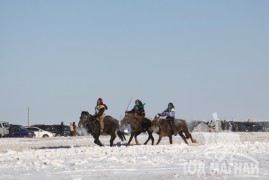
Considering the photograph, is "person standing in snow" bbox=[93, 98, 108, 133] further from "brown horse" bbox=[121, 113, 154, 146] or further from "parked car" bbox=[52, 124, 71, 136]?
"parked car" bbox=[52, 124, 71, 136]

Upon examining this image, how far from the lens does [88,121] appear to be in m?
26.5

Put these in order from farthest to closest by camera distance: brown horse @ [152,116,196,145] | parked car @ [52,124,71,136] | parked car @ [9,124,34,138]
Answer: parked car @ [52,124,71,136]
parked car @ [9,124,34,138]
brown horse @ [152,116,196,145]

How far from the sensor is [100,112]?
26.9 meters

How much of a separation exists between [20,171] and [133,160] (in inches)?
129

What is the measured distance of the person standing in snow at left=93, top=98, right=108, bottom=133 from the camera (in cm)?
2689

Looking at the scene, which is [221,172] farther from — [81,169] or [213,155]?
[213,155]

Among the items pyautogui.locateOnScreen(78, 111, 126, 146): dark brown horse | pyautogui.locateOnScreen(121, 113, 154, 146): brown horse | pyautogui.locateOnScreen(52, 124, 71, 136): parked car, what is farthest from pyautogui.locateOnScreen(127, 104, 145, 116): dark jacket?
pyautogui.locateOnScreen(52, 124, 71, 136): parked car

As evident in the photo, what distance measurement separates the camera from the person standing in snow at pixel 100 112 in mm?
26886

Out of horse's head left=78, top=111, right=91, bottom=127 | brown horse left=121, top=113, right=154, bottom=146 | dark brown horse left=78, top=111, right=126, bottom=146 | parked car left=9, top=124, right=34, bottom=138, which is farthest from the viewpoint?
parked car left=9, top=124, right=34, bottom=138

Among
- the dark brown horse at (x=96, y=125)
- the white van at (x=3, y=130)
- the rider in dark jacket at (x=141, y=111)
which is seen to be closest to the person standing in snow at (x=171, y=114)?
the rider in dark jacket at (x=141, y=111)

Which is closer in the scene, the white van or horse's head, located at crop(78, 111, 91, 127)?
horse's head, located at crop(78, 111, 91, 127)

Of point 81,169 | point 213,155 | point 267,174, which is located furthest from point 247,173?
point 213,155

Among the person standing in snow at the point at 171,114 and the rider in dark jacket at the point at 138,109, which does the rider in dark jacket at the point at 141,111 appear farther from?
the person standing in snow at the point at 171,114

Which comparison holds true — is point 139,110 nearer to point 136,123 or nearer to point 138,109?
point 138,109
